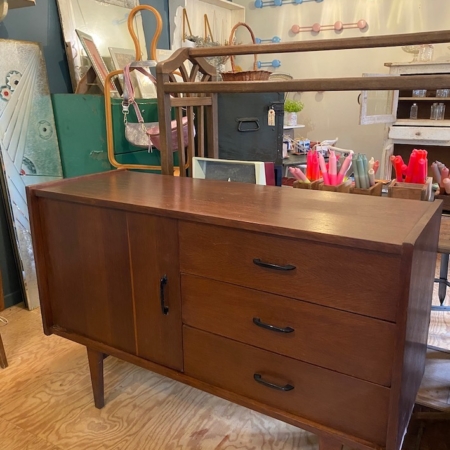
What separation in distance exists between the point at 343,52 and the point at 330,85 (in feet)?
9.90

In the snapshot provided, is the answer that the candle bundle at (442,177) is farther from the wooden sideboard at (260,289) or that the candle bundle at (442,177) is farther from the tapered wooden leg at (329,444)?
the tapered wooden leg at (329,444)

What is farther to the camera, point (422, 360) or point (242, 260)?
point (422, 360)

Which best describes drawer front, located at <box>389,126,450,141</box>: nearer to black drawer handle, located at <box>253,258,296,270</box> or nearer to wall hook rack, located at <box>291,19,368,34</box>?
wall hook rack, located at <box>291,19,368,34</box>

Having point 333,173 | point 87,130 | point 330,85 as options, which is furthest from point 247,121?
point 330,85

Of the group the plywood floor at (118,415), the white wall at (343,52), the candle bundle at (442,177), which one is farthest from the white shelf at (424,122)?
the plywood floor at (118,415)

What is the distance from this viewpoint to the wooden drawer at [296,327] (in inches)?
36.4

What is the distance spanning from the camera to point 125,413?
62.6 inches

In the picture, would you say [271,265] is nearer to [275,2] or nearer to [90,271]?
[90,271]

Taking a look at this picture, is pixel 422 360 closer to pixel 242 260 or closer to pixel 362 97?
pixel 242 260

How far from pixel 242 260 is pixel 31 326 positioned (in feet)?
5.17

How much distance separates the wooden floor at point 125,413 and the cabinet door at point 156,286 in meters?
0.35

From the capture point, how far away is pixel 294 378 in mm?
1062

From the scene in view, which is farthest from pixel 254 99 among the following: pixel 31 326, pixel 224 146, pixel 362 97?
pixel 31 326

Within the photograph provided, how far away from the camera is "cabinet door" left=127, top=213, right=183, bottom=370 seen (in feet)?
3.87
